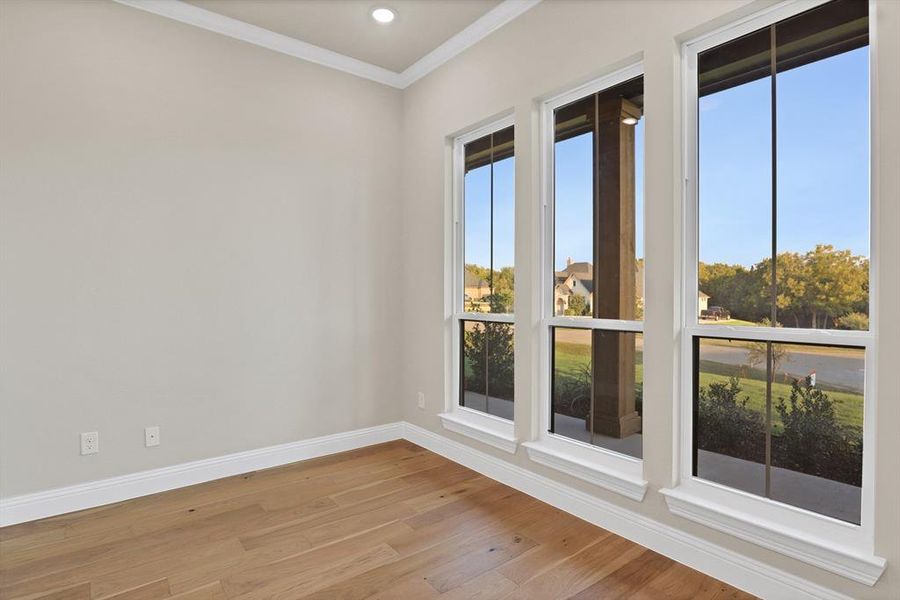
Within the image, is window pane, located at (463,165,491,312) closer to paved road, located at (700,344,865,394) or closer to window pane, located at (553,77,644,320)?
window pane, located at (553,77,644,320)

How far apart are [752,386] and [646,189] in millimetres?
986

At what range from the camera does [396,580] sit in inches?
80.8

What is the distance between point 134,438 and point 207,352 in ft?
2.03

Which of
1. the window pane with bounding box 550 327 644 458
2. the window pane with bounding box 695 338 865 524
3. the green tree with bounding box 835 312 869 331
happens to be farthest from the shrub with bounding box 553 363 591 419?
the green tree with bounding box 835 312 869 331

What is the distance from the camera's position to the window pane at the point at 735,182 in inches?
79.3

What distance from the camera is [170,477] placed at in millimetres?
2963

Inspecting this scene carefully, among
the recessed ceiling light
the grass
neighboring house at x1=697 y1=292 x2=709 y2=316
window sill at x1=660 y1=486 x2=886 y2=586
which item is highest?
the recessed ceiling light

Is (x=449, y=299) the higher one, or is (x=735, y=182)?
(x=735, y=182)

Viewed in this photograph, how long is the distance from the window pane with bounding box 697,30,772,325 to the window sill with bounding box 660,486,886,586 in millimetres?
786

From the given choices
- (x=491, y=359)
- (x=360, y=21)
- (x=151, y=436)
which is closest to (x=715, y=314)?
(x=491, y=359)

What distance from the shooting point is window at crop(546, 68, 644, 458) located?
97.3 inches

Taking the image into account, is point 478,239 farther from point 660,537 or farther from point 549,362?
point 660,537

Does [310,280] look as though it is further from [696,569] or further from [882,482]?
[882,482]

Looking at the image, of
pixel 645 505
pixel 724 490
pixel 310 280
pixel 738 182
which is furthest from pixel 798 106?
pixel 310 280
